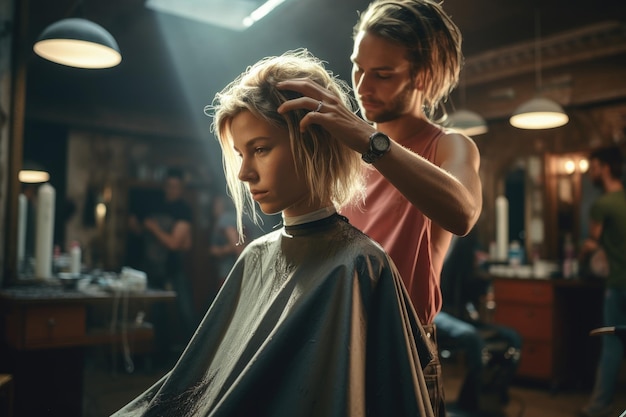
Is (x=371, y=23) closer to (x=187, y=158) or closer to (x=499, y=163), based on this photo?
(x=499, y=163)

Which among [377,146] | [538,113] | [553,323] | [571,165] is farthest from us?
[571,165]

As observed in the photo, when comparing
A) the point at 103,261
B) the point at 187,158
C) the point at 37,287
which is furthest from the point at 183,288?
the point at 187,158

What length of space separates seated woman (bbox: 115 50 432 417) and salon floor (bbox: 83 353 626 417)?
282cm

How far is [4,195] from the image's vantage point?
3279 mm

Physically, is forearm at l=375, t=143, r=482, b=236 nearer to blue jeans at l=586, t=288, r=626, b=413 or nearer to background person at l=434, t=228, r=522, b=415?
background person at l=434, t=228, r=522, b=415

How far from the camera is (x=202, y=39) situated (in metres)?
5.38

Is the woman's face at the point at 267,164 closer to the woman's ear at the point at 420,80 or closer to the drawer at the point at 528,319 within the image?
the woman's ear at the point at 420,80

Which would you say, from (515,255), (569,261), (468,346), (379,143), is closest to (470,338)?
(468,346)

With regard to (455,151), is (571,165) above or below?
above

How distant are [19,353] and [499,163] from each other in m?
5.14

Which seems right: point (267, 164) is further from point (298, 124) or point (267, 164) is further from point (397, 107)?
point (397, 107)

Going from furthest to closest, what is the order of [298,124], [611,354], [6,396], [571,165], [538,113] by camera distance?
[571,165] < [538,113] < [611,354] < [6,396] < [298,124]

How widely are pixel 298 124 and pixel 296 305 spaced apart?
0.34 m

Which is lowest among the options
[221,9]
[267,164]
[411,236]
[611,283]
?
[611,283]
